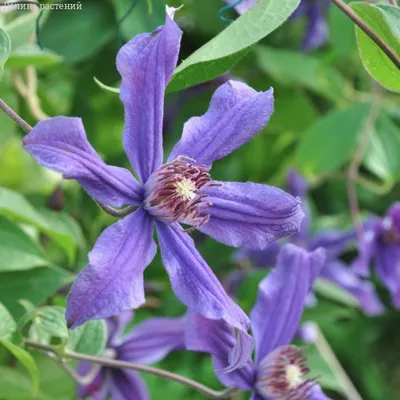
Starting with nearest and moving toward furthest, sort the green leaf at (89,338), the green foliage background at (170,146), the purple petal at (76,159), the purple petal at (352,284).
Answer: the purple petal at (76,159) → the green leaf at (89,338) → the green foliage background at (170,146) → the purple petal at (352,284)

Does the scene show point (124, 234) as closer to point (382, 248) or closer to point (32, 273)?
point (32, 273)

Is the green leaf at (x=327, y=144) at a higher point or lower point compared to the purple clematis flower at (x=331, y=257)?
higher

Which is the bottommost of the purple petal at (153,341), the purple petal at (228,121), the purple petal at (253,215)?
the purple petal at (153,341)

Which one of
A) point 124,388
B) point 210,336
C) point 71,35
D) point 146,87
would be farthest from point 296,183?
point 146,87

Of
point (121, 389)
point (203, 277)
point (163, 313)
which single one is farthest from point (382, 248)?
point (203, 277)

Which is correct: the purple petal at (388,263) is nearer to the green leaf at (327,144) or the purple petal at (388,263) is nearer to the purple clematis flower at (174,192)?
the green leaf at (327,144)

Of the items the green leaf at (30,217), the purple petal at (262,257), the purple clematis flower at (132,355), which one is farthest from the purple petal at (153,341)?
the purple petal at (262,257)

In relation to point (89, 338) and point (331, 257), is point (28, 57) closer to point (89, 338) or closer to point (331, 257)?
point (89, 338)
